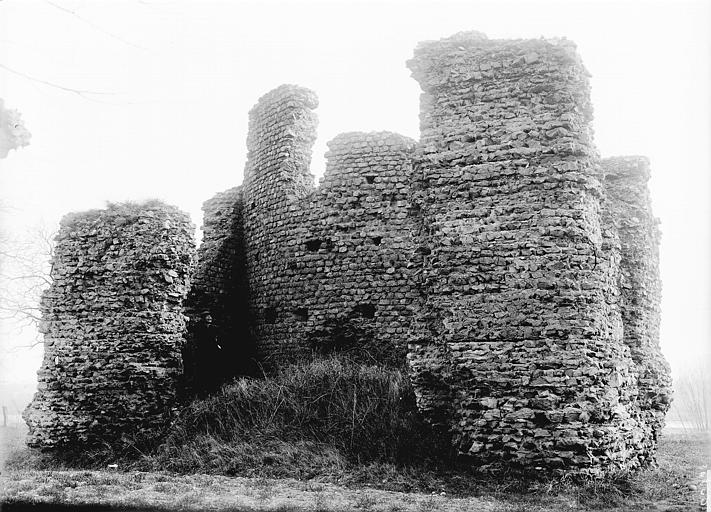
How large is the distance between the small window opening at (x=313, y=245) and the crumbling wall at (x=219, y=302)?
178 centimetres

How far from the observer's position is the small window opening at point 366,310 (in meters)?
11.4

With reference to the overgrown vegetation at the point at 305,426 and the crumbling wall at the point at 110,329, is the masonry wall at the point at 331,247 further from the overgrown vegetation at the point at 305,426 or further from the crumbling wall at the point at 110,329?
the crumbling wall at the point at 110,329

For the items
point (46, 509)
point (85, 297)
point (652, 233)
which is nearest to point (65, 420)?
point (85, 297)

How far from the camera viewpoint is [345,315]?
1149 cm

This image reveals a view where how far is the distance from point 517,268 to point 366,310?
4.43 metres

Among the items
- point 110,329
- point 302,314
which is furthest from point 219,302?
point 110,329

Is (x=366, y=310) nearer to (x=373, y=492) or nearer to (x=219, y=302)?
(x=219, y=302)

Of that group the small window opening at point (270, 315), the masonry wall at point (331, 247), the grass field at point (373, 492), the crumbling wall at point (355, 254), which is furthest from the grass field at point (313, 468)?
the small window opening at point (270, 315)

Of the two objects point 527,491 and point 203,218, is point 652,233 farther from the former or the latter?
point 203,218

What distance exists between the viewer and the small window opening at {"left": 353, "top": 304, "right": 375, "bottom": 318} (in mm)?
11383

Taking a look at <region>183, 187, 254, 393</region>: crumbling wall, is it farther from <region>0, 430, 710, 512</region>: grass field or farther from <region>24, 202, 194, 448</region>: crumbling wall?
<region>0, 430, 710, 512</region>: grass field

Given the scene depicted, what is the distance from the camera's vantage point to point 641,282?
9.02m

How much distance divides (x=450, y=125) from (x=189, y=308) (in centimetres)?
579

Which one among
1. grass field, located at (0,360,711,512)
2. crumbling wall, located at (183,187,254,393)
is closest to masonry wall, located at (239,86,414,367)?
crumbling wall, located at (183,187,254,393)
